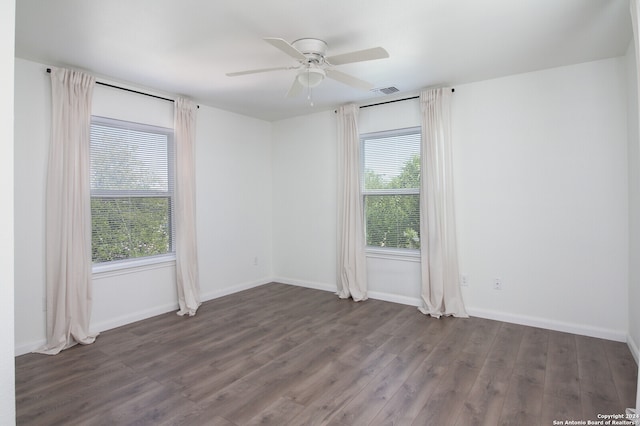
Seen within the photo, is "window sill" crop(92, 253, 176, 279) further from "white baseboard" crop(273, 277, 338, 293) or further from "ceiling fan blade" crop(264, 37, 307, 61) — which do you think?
→ "ceiling fan blade" crop(264, 37, 307, 61)

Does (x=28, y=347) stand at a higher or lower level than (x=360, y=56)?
lower

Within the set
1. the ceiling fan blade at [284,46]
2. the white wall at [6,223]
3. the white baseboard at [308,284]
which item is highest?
the ceiling fan blade at [284,46]

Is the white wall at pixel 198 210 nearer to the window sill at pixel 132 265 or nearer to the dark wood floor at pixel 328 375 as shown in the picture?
the window sill at pixel 132 265

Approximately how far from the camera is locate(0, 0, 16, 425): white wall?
126 centimetres

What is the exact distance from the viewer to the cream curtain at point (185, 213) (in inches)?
165

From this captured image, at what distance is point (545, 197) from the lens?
351cm

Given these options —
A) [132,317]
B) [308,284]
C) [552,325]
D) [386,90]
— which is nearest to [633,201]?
[552,325]

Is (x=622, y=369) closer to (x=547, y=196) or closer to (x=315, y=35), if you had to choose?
(x=547, y=196)

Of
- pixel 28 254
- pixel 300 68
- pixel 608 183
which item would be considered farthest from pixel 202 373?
pixel 608 183

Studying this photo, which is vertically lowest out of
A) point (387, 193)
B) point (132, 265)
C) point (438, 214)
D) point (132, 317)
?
point (132, 317)

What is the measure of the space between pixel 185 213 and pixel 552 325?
13.9 feet

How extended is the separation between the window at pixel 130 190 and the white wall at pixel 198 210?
0.63 feet

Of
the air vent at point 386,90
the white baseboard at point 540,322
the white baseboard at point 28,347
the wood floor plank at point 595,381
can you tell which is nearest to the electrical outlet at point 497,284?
the white baseboard at point 540,322

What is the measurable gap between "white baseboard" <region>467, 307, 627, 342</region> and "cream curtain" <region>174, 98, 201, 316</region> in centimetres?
334
